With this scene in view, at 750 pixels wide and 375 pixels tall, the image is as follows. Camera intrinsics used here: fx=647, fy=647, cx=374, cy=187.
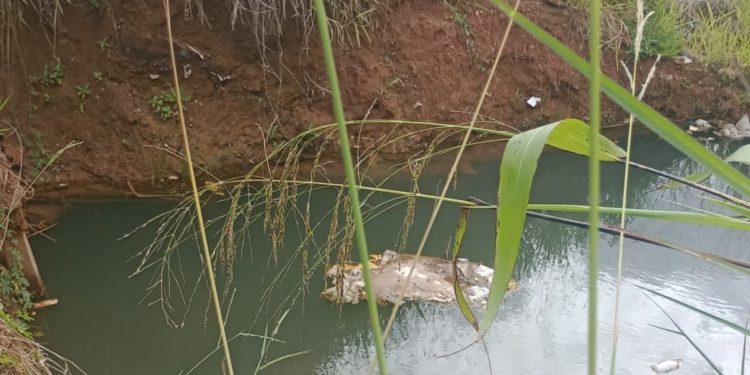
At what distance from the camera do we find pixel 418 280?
210 cm

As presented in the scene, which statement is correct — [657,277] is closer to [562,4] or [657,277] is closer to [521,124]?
[521,124]

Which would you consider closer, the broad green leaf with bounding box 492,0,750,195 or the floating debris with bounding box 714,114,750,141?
the broad green leaf with bounding box 492,0,750,195

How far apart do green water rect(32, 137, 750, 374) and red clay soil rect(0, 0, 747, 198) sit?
0.98 feet

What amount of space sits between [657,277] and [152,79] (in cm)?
208

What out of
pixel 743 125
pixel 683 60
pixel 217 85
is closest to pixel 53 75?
pixel 217 85

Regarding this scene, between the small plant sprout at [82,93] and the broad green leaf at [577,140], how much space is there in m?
2.46

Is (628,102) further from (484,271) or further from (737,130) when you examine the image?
(737,130)

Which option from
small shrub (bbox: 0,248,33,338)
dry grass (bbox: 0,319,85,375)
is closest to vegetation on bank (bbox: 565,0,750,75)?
small shrub (bbox: 0,248,33,338)

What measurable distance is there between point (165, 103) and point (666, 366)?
2.08 m

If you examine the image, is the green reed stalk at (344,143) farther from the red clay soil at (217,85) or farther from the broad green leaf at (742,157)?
the red clay soil at (217,85)

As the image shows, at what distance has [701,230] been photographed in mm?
2504

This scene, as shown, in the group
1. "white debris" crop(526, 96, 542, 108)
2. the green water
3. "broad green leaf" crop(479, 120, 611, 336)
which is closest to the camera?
"broad green leaf" crop(479, 120, 611, 336)

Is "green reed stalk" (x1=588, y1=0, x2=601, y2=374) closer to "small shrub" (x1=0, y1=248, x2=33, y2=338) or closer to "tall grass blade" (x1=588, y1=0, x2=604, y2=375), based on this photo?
"tall grass blade" (x1=588, y1=0, x2=604, y2=375)

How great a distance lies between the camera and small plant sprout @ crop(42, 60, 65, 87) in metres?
2.55
